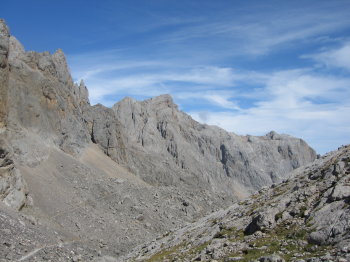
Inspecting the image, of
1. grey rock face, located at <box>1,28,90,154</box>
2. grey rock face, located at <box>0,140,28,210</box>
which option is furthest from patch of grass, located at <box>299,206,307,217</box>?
grey rock face, located at <box>1,28,90,154</box>

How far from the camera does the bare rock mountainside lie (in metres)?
69.4

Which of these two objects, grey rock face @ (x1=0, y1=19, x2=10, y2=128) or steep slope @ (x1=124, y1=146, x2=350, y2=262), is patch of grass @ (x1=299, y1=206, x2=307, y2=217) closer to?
steep slope @ (x1=124, y1=146, x2=350, y2=262)

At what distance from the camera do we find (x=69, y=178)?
98812 millimetres

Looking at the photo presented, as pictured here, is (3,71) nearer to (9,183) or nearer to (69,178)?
(9,183)

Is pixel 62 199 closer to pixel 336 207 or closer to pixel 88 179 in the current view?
pixel 88 179

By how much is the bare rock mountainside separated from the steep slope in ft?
58.1

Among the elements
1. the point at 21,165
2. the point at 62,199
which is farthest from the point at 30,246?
the point at 21,165

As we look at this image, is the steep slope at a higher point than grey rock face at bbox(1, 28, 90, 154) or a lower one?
lower

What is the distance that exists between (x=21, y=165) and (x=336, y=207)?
75374 mm

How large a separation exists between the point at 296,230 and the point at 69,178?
78357mm

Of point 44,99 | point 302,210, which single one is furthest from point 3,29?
point 302,210

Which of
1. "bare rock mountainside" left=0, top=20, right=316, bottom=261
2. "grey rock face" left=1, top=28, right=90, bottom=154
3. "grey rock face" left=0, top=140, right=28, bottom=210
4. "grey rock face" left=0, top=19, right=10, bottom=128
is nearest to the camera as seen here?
"bare rock mountainside" left=0, top=20, right=316, bottom=261

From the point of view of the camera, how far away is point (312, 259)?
74.9ft

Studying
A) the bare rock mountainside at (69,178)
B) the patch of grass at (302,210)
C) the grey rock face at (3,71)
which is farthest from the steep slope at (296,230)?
the grey rock face at (3,71)
